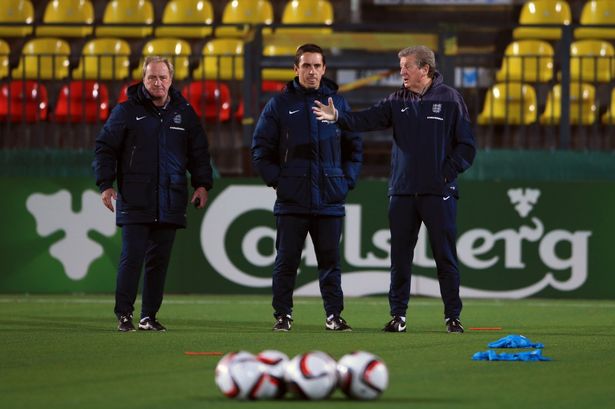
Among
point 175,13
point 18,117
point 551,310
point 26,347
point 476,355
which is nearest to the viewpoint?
point 476,355

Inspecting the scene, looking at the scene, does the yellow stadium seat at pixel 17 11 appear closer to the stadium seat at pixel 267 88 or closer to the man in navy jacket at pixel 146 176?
the stadium seat at pixel 267 88

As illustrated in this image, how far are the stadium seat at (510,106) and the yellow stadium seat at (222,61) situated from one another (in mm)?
2713

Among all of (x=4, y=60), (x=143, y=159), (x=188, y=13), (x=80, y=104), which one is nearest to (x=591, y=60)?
(x=188, y=13)

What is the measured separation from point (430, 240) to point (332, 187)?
0.76 m

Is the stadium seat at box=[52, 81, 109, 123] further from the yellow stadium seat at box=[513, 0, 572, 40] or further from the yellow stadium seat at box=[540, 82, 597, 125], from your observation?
the yellow stadium seat at box=[513, 0, 572, 40]

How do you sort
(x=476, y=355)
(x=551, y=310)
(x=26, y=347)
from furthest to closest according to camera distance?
(x=551, y=310)
(x=26, y=347)
(x=476, y=355)

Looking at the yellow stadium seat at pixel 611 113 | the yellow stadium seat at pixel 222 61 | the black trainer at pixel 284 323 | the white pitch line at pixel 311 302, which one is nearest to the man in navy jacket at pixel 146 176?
the black trainer at pixel 284 323

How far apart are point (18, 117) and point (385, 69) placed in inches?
158

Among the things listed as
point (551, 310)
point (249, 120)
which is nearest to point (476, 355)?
point (551, 310)

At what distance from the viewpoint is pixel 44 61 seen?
54.0ft

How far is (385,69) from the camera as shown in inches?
579

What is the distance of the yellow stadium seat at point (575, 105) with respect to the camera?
46.5 feet

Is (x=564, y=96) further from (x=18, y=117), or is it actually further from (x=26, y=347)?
(x=26, y=347)

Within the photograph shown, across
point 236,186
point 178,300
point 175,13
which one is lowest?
point 178,300
